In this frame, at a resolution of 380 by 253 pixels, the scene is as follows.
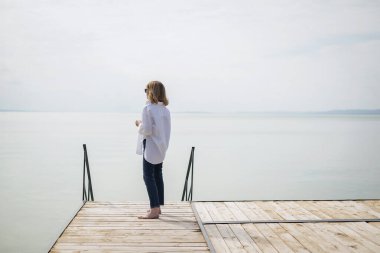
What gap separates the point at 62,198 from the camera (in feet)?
43.0

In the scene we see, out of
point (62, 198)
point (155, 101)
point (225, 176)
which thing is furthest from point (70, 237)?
point (225, 176)

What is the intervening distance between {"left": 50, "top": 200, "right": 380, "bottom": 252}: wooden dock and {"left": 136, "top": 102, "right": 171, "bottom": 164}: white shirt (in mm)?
816

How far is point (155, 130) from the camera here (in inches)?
173

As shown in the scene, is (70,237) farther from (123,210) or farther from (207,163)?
(207,163)

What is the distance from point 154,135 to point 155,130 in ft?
0.26

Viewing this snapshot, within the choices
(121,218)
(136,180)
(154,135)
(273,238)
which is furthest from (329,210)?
(136,180)

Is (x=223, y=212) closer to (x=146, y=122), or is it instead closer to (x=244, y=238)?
(x=244, y=238)

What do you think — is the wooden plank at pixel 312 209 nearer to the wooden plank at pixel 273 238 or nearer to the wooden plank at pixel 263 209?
the wooden plank at pixel 263 209

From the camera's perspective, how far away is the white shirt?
430 centimetres

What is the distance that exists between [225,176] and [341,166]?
321 inches

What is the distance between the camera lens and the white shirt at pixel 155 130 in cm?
430

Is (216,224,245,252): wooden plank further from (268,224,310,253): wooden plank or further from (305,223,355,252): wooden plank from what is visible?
(305,223,355,252): wooden plank

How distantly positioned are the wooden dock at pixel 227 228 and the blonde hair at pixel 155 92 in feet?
4.82

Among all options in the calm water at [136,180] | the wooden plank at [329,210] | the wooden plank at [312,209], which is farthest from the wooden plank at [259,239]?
the calm water at [136,180]
